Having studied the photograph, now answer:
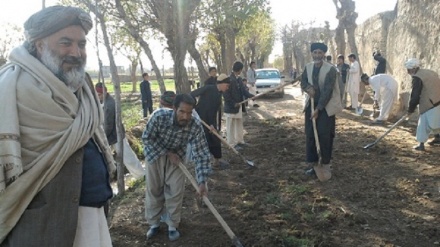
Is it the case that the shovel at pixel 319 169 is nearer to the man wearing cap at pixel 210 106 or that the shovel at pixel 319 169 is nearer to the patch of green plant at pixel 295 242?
the man wearing cap at pixel 210 106

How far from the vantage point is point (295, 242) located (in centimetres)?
342

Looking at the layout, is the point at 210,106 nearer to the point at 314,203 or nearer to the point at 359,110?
the point at 314,203

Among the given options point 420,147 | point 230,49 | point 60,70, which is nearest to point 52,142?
point 60,70

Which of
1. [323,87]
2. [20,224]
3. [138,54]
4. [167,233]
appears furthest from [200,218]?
[138,54]

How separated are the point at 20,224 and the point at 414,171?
17.2 feet

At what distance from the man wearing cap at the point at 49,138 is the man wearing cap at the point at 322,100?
12.6 ft

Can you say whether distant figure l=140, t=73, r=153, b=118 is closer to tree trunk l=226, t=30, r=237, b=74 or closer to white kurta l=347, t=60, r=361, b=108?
tree trunk l=226, t=30, r=237, b=74

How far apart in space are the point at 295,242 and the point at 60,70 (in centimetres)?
256

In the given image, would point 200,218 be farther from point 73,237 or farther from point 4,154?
point 4,154

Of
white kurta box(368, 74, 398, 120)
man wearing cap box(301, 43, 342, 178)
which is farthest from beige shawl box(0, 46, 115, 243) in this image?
white kurta box(368, 74, 398, 120)

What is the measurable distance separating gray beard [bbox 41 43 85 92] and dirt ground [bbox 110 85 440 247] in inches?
90.2

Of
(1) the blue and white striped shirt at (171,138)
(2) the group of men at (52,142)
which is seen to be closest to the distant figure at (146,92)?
(1) the blue and white striped shirt at (171,138)

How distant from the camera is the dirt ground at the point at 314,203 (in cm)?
362

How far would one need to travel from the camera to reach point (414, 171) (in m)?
5.39
